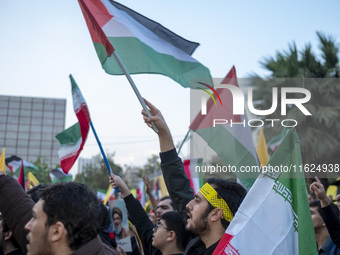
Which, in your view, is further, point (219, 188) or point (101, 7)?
point (101, 7)

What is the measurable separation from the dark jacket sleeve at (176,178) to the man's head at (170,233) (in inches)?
27.4

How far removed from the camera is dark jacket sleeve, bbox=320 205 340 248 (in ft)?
13.6

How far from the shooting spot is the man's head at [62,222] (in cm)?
221

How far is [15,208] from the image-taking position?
295cm

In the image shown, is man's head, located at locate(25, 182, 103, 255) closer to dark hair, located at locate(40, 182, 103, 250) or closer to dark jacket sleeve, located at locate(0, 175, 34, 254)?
dark hair, located at locate(40, 182, 103, 250)

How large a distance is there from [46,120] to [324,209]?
197 feet

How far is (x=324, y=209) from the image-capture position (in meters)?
4.22

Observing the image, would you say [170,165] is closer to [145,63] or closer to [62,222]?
[62,222]

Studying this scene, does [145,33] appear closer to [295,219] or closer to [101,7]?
[101,7]

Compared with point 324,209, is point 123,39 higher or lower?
higher

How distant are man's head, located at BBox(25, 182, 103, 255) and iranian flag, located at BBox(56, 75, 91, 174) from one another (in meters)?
3.05

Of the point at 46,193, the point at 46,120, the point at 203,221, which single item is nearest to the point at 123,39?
the point at 203,221

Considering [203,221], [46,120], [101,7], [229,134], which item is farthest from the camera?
[46,120]

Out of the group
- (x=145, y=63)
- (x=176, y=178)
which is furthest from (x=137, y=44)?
(x=176, y=178)
